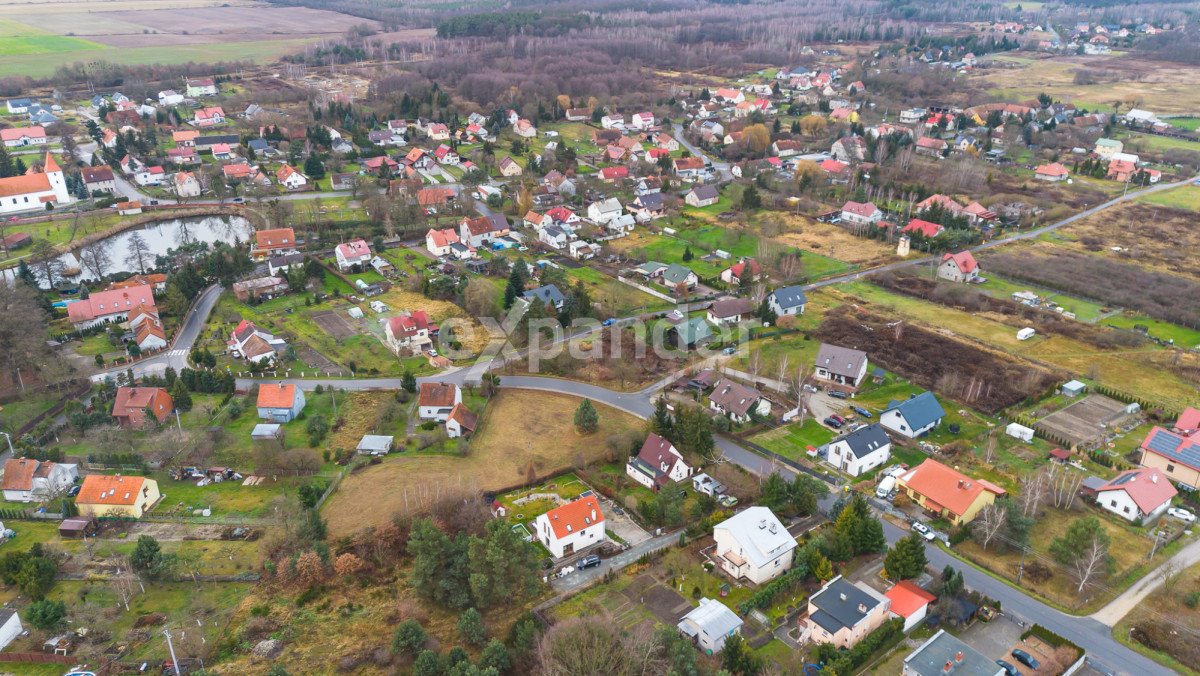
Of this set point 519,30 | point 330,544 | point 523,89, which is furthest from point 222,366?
point 519,30

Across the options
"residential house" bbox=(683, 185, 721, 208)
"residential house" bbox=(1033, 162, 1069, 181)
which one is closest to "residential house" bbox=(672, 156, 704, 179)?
"residential house" bbox=(683, 185, 721, 208)

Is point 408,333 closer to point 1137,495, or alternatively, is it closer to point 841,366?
point 841,366

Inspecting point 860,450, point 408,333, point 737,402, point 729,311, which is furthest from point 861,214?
point 408,333

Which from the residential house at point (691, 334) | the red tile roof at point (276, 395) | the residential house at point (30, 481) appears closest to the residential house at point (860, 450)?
the residential house at point (691, 334)

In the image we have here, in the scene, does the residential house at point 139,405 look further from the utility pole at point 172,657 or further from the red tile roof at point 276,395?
the utility pole at point 172,657

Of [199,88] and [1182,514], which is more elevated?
[199,88]

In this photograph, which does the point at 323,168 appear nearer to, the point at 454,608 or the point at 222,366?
the point at 222,366
